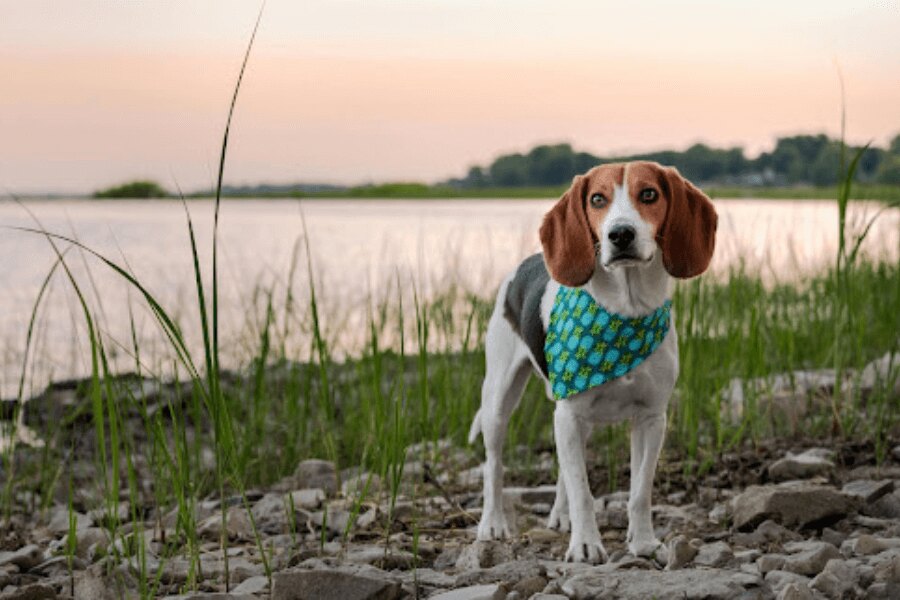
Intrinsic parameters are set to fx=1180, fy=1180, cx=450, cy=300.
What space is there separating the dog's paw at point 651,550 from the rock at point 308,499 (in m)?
1.67

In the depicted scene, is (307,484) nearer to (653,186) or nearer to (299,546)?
(299,546)

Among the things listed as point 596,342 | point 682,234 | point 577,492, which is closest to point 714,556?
point 577,492

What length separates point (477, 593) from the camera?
3549 mm

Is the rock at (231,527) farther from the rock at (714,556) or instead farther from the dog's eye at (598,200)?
the dog's eye at (598,200)

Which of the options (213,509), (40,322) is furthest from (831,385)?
(40,322)

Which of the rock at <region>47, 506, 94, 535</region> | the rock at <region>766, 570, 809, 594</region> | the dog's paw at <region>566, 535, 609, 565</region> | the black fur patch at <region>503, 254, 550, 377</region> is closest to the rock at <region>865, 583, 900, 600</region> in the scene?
the rock at <region>766, 570, 809, 594</region>

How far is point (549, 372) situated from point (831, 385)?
3.51 m

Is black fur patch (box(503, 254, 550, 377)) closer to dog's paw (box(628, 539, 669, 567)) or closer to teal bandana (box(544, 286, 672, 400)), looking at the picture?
teal bandana (box(544, 286, 672, 400))

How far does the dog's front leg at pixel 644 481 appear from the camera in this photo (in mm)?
4238

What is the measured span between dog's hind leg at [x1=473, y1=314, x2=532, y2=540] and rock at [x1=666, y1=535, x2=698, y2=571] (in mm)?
744

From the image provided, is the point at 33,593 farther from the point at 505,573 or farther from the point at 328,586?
the point at 505,573

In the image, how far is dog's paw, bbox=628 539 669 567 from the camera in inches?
165

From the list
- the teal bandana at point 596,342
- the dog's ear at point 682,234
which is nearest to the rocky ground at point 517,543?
the teal bandana at point 596,342

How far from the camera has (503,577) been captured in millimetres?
3914
